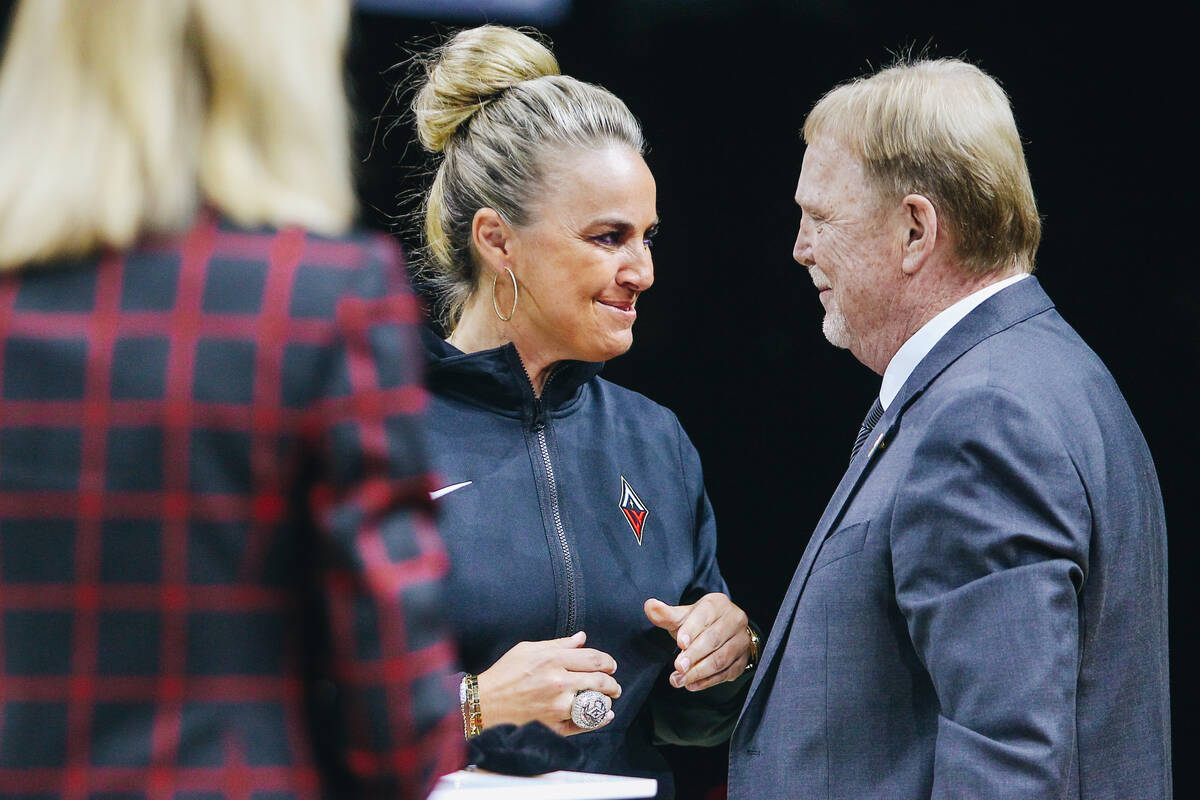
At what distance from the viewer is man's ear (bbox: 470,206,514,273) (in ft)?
7.10

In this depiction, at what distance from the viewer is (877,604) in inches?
64.9

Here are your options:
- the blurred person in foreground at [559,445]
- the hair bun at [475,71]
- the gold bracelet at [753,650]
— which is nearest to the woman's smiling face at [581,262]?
the blurred person in foreground at [559,445]

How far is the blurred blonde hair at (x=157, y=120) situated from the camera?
0.91 m

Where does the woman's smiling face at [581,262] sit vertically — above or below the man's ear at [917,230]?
below

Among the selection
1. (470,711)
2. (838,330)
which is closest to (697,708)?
(470,711)

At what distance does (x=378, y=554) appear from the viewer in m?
0.89

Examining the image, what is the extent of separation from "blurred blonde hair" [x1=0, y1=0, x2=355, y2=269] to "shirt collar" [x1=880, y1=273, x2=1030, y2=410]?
3.48 ft

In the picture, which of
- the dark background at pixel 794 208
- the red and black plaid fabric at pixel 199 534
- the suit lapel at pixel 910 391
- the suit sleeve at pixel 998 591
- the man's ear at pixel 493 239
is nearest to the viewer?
the red and black plaid fabric at pixel 199 534

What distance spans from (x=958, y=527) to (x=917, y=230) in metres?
0.51

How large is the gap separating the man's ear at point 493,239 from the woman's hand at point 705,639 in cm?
64

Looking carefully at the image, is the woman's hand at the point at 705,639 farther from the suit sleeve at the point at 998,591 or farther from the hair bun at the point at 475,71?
the hair bun at the point at 475,71

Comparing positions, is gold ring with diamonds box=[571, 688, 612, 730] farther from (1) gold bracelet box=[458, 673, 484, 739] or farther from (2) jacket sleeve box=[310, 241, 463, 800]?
(2) jacket sleeve box=[310, 241, 463, 800]

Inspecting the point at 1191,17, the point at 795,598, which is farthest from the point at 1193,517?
the point at 795,598

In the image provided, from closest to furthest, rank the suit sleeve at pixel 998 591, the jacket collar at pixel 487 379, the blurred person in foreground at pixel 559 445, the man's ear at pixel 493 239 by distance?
the suit sleeve at pixel 998 591
the blurred person in foreground at pixel 559 445
the jacket collar at pixel 487 379
the man's ear at pixel 493 239
